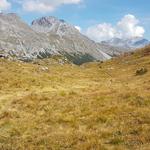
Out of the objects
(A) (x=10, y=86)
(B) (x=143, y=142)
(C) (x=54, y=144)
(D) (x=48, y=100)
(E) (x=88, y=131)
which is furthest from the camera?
(A) (x=10, y=86)

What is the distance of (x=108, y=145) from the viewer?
1761cm

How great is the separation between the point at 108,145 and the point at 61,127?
5.17 meters

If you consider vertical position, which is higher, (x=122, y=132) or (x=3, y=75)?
(x=3, y=75)

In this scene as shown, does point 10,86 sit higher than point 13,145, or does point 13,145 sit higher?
point 10,86

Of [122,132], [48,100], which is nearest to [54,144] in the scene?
[122,132]

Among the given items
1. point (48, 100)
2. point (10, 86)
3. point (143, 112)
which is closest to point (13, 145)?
point (143, 112)

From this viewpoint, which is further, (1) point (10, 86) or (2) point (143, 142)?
(1) point (10, 86)

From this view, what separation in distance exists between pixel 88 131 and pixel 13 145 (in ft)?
14.3

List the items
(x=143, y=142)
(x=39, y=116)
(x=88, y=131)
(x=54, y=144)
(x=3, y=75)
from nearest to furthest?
(x=143, y=142) → (x=54, y=144) → (x=88, y=131) → (x=39, y=116) → (x=3, y=75)

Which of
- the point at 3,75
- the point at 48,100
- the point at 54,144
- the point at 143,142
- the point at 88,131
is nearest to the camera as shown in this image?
the point at 143,142

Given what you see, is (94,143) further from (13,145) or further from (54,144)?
(13,145)

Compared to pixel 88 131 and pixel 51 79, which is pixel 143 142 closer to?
pixel 88 131

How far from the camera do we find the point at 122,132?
19297 mm

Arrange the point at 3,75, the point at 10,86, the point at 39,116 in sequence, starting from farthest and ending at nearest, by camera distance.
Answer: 1. the point at 3,75
2. the point at 10,86
3. the point at 39,116
